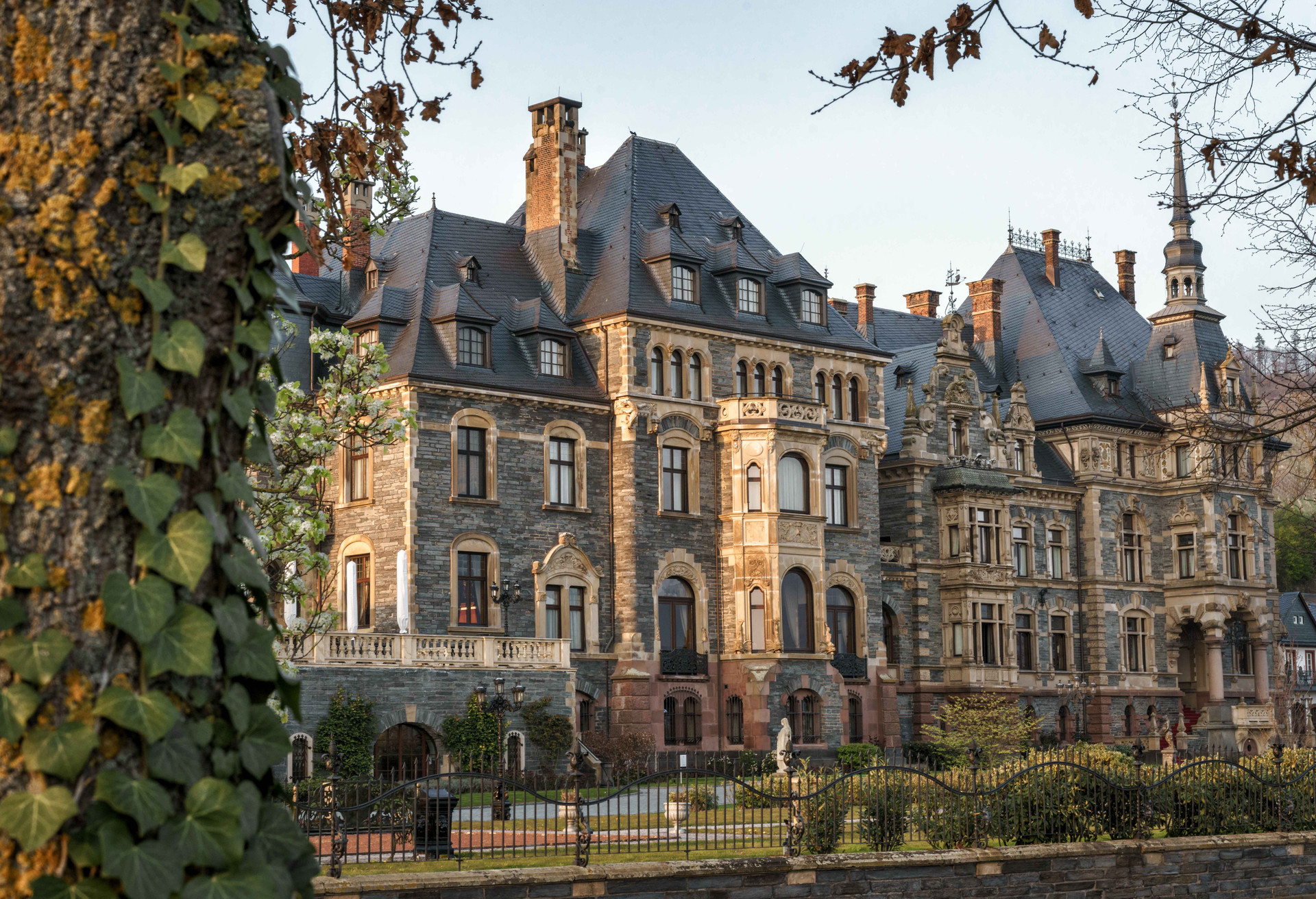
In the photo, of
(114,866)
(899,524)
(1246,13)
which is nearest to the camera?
(114,866)

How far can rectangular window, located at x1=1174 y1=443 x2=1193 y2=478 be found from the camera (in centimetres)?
5684

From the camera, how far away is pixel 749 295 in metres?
43.8

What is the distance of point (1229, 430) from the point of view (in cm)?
1315

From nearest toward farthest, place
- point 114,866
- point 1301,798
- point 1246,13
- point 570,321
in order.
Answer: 1. point 114,866
2. point 1246,13
3. point 1301,798
4. point 570,321

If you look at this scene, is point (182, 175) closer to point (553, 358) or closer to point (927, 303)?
point (553, 358)

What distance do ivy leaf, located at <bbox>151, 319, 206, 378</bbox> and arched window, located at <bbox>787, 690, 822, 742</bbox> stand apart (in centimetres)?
3905

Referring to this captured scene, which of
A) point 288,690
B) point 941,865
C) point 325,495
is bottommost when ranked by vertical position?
point 941,865

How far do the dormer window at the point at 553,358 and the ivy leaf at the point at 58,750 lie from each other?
37.0 meters

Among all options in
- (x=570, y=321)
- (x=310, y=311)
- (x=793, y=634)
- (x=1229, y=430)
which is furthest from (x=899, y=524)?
(x=1229, y=430)

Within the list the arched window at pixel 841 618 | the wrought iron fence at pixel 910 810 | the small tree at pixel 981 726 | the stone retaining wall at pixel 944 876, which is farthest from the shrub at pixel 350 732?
the small tree at pixel 981 726

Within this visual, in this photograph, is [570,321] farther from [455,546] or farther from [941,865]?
[941,865]

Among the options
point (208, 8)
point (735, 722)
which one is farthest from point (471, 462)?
point (208, 8)

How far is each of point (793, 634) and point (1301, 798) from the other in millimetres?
21400

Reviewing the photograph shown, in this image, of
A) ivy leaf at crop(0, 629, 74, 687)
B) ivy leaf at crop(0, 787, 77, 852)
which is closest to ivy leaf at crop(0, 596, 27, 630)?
ivy leaf at crop(0, 629, 74, 687)
